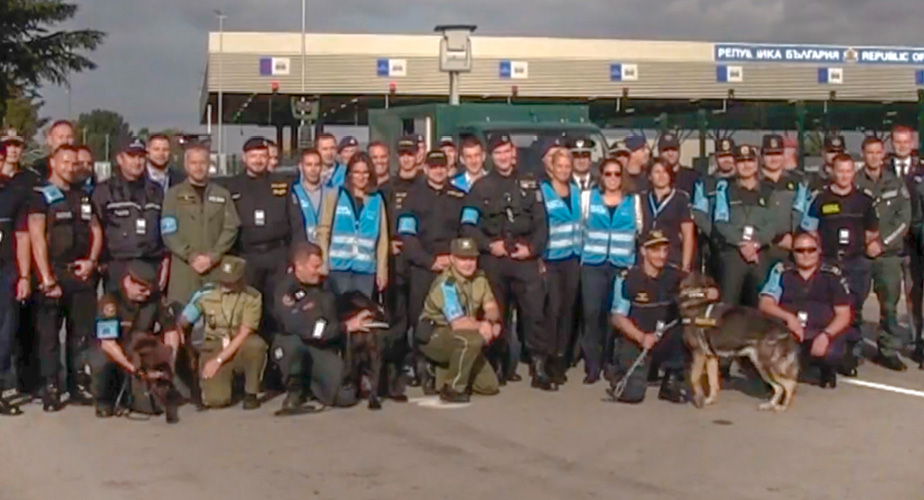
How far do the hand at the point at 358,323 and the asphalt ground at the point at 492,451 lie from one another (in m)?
0.58

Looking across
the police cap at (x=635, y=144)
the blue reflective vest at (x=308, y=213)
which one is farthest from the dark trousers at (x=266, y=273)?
the police cap at (x=635, y=144)

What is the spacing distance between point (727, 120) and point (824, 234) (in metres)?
7.94

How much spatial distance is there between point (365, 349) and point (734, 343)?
269cm

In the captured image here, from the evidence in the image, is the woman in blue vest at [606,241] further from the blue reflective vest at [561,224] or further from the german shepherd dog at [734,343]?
the german shepherd dog at [734,343]

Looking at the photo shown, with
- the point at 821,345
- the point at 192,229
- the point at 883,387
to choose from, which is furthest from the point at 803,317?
the point at 192,229

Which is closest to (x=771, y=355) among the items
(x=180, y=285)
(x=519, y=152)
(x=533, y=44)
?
(x=180, y=285)

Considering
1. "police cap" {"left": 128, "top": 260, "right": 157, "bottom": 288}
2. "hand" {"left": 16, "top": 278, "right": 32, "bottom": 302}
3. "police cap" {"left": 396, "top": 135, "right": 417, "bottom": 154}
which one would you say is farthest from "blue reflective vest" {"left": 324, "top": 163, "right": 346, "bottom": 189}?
"hand" {"left": 16, "top": 278, "right": 32, "bottom": 302}

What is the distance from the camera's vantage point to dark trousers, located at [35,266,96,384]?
29.4 ft

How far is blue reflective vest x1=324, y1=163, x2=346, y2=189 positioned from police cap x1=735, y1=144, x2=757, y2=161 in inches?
129

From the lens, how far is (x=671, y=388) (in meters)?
9.32

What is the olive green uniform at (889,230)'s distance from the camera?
34.0 ft

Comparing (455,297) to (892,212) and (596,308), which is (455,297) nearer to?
(596,308)

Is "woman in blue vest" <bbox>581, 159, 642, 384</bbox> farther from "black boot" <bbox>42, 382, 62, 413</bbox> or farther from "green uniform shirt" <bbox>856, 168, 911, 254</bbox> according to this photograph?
"black boot" <bbox>42, 382, 62, 413</bbox>

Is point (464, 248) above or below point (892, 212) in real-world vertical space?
below
